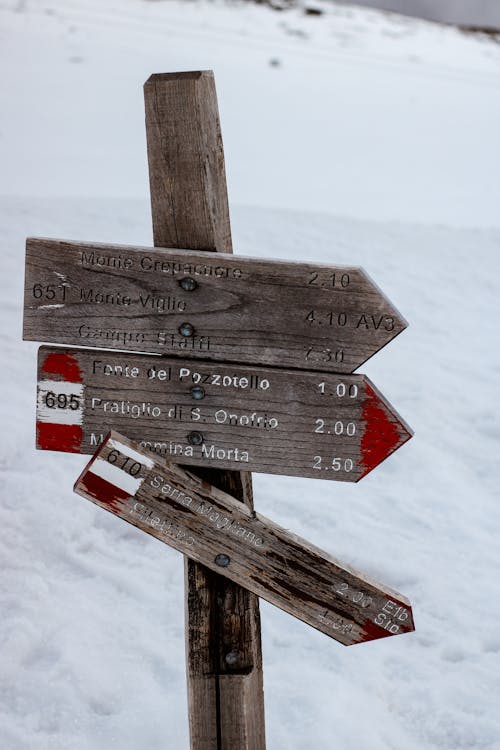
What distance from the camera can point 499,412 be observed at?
14.8 feet

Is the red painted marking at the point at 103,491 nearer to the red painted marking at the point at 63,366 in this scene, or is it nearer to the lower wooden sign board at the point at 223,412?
the lower wooden sign board at the point at 223,412

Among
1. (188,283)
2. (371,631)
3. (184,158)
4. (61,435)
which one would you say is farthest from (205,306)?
(371,631)

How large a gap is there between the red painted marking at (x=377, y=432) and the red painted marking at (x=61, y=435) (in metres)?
0.52

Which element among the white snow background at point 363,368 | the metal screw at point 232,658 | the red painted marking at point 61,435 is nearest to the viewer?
the red painted marking at point 61,435

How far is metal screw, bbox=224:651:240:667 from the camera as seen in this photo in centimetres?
172

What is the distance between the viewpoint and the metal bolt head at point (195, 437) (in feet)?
5.17

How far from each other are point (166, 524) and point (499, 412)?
10.7 ft

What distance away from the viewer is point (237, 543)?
1.62 m

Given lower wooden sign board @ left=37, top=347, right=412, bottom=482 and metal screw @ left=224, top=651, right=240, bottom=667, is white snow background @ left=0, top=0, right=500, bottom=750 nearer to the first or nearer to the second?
metal screw @ left=224, top=651, right=240, bottom=667

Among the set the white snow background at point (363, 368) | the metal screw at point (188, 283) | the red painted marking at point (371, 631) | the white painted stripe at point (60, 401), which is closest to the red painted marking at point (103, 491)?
the white painted stripe at point (60, 401)

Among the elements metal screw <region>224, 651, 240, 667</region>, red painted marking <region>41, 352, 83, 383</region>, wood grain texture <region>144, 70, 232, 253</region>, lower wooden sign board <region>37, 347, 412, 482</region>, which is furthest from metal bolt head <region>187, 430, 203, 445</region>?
metal screw <region>224, 651, 240, 667</region>

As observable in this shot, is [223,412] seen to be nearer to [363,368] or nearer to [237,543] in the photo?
[237,543]

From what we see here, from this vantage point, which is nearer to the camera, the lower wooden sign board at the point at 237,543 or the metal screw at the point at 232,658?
the lower wooden sign board at the point at 237,543

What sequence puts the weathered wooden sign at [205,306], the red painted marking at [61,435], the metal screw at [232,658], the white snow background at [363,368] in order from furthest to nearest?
the white snow background at [363,368] → the metal screw at [232,658] → the red painted marking at [61,435] → the weathered wooden sign at [205,306]
